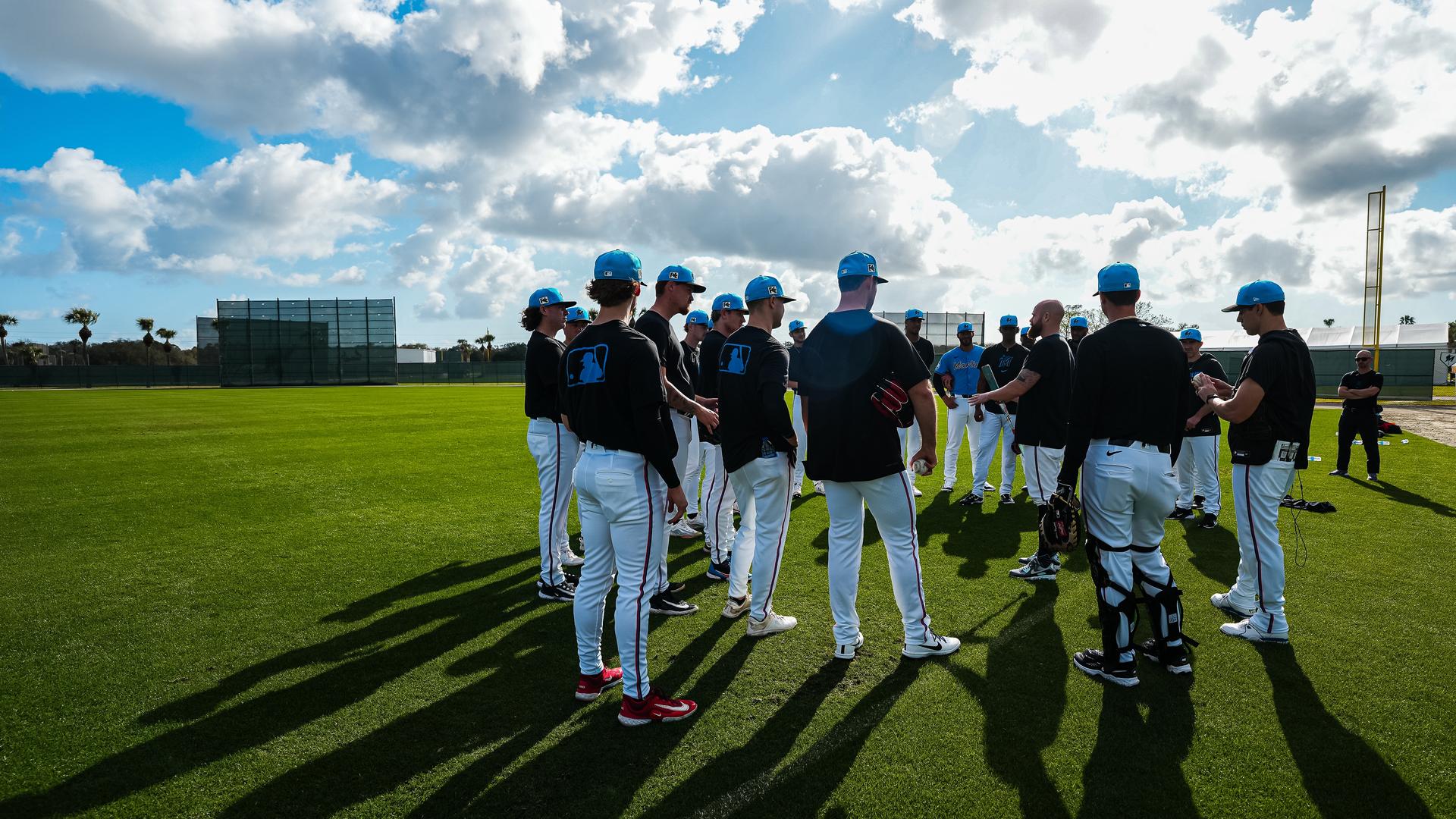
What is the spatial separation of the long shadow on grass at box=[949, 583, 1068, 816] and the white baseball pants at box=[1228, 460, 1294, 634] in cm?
131

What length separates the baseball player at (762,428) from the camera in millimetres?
4574

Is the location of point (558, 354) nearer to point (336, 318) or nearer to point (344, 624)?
point (344, 624)

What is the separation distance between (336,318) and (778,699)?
67523mm

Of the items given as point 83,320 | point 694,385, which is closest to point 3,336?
point 83,320

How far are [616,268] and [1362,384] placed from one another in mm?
12459

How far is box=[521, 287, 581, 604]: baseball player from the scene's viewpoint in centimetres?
554

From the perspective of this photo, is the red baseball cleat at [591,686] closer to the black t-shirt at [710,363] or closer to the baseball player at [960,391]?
the black t-shirt at [710,363]

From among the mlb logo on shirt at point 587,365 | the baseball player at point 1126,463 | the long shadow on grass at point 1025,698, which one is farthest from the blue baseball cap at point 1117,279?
the mlb logo on shirt at point 587,365

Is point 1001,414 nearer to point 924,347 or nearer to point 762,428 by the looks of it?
point 924,347

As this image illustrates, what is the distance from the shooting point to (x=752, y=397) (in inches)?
184

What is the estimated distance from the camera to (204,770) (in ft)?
10.8

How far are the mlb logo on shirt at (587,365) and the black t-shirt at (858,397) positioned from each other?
1327 millimetres

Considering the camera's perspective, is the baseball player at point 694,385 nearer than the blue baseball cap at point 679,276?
No

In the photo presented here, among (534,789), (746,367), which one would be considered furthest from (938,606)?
(534,789)
